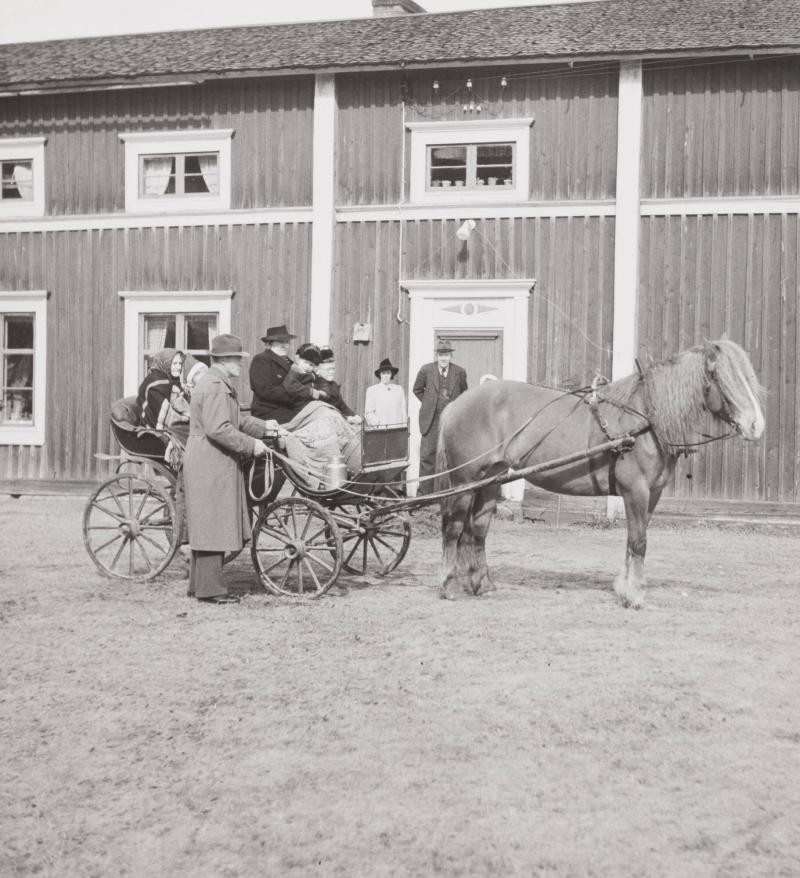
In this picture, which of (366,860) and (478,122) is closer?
(366,860)

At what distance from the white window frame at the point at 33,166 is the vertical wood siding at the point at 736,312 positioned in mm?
8968

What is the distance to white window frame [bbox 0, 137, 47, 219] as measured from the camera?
55.7 ft

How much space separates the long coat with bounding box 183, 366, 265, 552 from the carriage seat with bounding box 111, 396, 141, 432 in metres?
1.20

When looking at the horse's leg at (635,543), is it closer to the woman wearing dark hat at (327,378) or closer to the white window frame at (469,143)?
the woman wearing dark hat at (327,378)

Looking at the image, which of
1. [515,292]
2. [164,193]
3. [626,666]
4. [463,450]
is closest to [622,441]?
Result: [463,450]

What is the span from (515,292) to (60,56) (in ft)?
27.3

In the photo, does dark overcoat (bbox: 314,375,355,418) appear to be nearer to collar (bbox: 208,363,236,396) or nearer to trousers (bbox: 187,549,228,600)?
collar (bbox: 208,363,236,396)

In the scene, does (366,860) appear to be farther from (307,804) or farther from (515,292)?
(515,292)

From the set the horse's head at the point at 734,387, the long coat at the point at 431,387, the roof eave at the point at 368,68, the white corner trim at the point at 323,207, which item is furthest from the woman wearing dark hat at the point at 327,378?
the roof eave at the point at 368,68

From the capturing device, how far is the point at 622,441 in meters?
8.03

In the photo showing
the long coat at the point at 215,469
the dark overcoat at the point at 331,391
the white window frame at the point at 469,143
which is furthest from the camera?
the white window frame at the point at 469,143

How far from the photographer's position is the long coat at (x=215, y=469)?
8047 mm

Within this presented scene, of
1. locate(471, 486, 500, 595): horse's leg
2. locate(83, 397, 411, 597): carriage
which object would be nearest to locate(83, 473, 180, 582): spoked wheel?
locate(83, 397, 411, 597): carriage

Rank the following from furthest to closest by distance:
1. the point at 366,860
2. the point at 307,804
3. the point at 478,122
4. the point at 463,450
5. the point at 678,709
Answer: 1. the point at 478,122
2. the point at 463,450
3. the point at 678,709
4. the point at 307,804
5. the point at 366,860
